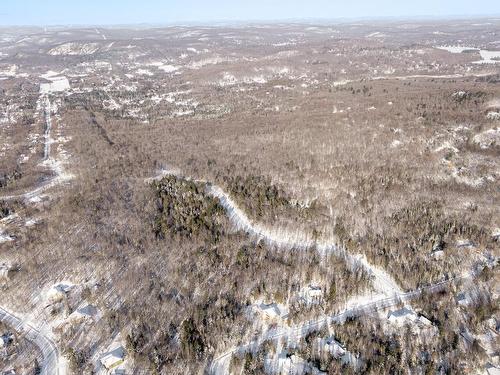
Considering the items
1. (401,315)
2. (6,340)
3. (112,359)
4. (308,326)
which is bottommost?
(308,326)

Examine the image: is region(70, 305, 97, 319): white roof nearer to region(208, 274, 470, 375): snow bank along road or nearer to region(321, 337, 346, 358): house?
region(208, 274, 470, 375): snow bank along road

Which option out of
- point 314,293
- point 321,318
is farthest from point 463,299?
point 314,293

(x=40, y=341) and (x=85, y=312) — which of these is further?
(x=85, y=312)

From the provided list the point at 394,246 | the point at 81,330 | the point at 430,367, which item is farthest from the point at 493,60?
the point at 81,330

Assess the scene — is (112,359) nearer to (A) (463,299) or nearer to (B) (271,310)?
(B) (271,310)

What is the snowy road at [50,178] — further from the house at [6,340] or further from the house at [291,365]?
the house at [291,365]

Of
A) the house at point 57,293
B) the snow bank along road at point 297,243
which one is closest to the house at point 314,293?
the snow bank along road at point 297,243

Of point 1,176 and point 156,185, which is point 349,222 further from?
point 1,176
